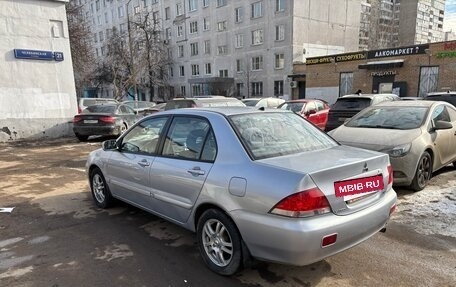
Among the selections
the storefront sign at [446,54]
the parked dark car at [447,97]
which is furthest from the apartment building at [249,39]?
the parked dark car at [447,97]

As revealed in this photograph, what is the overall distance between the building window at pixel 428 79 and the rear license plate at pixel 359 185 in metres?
24.1

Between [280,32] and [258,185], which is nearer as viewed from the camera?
[258,185]

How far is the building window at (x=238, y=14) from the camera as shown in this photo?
40094 millimetres

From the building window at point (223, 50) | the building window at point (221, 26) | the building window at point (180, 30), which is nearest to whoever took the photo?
the building window at point (221, 26)

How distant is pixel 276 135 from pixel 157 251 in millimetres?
1818

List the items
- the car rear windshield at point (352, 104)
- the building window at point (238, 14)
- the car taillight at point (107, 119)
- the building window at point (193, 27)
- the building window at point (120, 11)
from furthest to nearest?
the building window at point (120, 11)
the building window at point (193, 27)
the building window at point (238, 14)
the car taillight at point (107, 119)
the car rear windshield at point (352, 104)

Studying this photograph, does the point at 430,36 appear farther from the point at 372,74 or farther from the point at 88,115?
the point at 88,115

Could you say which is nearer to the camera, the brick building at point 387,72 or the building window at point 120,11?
the brick building at point 387,72

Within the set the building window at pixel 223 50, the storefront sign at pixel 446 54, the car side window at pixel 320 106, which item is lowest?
the car side window at pixel 320 106

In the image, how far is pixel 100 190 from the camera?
17.3 ft

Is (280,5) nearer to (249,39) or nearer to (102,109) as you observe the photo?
(249,39)

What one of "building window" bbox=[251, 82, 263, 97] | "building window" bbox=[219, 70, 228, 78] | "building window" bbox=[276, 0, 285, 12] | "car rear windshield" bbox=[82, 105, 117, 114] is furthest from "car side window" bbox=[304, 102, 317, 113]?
"building window" bbox=[219, 70, 228, 78]

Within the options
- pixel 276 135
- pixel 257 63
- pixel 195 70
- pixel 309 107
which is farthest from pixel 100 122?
pixel 195 70

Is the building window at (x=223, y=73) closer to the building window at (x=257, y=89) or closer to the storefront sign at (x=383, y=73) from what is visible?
the building window at (x=257, y=89)
